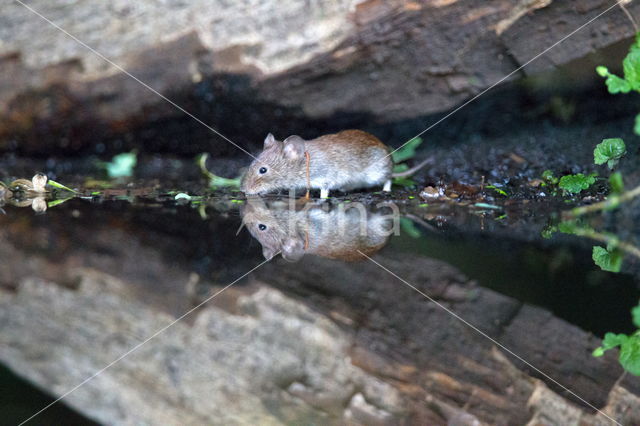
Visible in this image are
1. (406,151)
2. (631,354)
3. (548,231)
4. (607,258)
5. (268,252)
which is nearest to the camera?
(631,354)

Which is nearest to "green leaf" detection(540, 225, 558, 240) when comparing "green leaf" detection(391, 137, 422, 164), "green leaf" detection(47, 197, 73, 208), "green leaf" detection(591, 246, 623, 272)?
"green leaf" detection(591, 246, 623, 272)

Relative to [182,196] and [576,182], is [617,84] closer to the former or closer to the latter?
[576,182]

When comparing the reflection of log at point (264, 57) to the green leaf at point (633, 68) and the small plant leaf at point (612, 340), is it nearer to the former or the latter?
the green leaf at point (633, 68)

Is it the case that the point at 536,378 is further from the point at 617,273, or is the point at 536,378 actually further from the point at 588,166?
the point at 588,166

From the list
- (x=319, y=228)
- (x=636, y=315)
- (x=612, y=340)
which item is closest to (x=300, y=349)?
(x=612, y=340)

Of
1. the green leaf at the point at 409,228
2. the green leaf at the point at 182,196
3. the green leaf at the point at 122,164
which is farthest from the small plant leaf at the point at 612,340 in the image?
the green leaf at the point at 122,164
